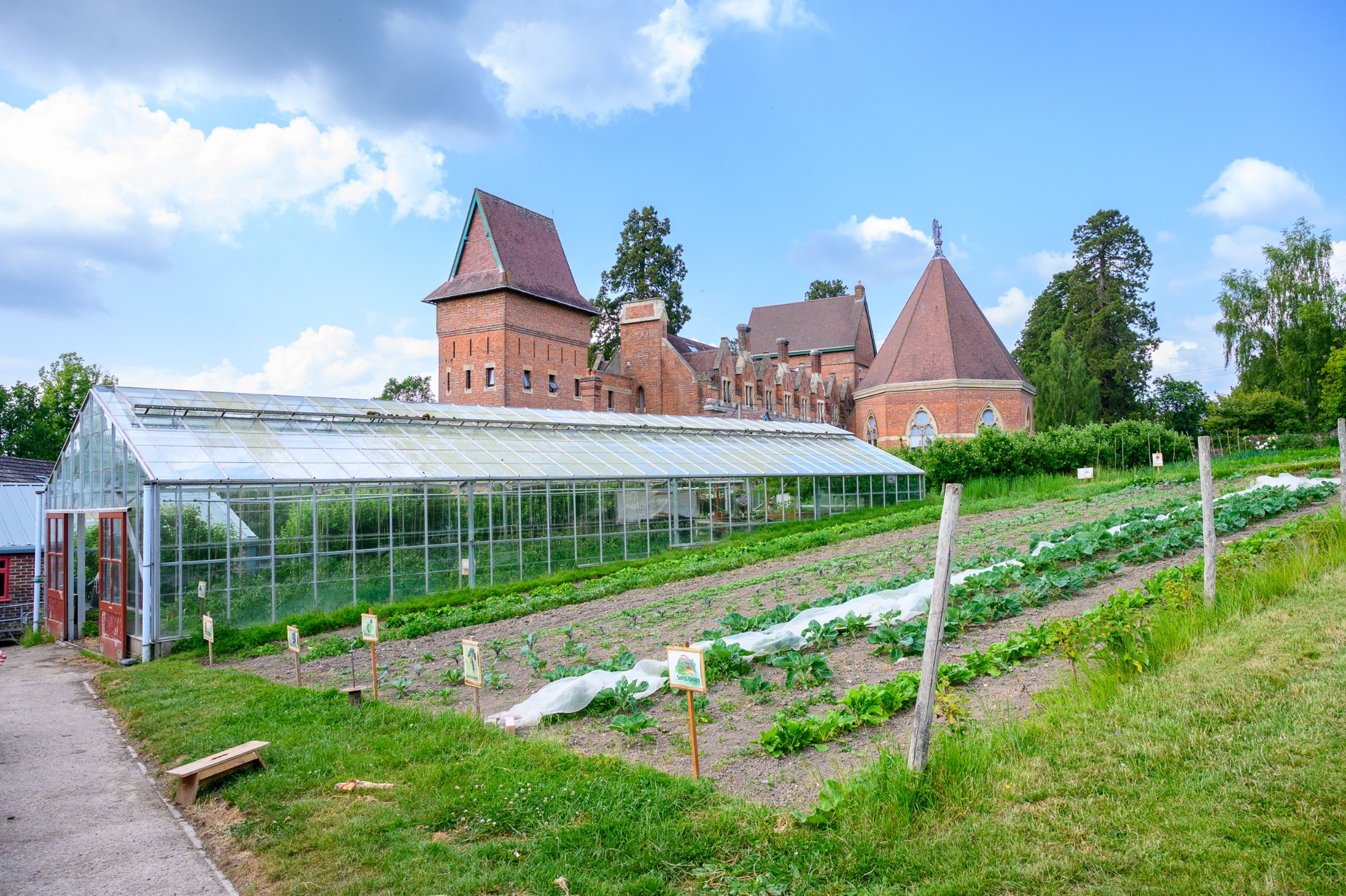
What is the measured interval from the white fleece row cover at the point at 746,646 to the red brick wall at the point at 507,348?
30.3 meters

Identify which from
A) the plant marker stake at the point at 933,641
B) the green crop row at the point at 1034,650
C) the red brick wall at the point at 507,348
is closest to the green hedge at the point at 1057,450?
the red brick wall at the point at 507,348

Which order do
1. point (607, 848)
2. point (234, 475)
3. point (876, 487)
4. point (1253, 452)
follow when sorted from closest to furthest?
point (607, 848)
point (234, 475)
point (876, 487)
point (1253, 452)

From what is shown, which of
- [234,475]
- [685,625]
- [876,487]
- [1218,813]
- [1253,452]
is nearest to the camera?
[1218,813]

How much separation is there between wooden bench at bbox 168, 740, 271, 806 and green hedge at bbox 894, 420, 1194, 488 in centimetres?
3248

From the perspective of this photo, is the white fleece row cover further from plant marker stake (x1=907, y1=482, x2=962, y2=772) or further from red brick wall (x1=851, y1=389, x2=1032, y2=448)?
red brick wall (x1=851, y1=389, x2=1032, y2=448)

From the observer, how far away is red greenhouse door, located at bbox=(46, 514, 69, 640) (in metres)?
18.0

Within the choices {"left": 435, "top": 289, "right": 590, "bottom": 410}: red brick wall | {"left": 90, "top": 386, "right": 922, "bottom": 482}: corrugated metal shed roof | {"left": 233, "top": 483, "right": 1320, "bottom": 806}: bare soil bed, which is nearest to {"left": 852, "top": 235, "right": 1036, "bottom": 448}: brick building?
{"left": 90, "top": 386, "right": 922, "bottom": 482}: corrugated metal shed roof

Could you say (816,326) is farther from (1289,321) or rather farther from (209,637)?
(209,637)

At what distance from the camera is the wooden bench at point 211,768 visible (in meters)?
6.42

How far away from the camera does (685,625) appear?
11.4 meters

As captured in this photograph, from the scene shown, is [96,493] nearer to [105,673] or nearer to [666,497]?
[105,673]

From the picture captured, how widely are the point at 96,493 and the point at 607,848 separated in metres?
16.4

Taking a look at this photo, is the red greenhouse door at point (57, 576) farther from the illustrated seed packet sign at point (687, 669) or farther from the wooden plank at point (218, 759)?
the illustrated seed packet sign at point (687, 669)

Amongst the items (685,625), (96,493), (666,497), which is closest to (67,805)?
(685,625)
